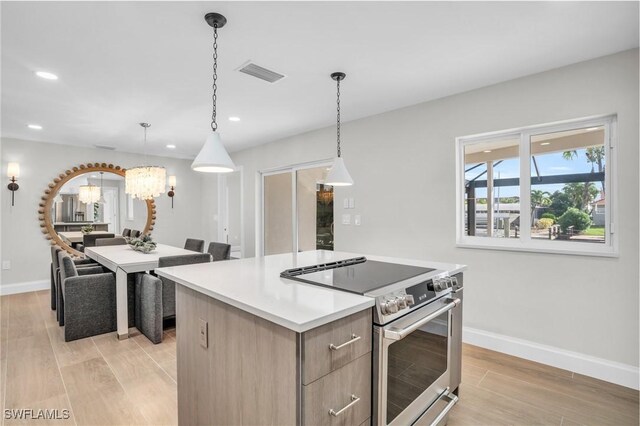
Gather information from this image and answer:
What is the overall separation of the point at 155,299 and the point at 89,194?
3526 millimetres

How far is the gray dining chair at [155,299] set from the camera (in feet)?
9.82

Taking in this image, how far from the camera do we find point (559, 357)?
255cm

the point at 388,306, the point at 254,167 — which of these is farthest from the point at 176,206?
the point at 388,306

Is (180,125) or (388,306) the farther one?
(180,125)

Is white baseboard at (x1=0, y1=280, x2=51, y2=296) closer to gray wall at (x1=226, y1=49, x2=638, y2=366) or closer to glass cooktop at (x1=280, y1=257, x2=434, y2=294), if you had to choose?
gray wall at (x1=226, y1=49, x2=638, y2=366)

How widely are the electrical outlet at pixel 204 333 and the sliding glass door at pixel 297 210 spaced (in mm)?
2880

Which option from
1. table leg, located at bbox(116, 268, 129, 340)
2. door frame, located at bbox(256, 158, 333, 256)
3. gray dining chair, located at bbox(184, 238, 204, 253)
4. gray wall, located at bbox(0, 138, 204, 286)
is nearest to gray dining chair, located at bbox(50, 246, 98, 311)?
table leg, located at bbox(116, 268, 129, 340)

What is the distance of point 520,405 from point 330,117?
318cm

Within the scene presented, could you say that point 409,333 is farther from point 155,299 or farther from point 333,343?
point 155,299

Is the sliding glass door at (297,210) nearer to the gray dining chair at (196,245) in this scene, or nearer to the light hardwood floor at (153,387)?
the gray dining chair at (196,245)

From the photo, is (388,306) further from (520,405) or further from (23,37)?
(23,37)

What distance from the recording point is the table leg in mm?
3084

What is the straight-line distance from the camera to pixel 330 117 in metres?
3.87

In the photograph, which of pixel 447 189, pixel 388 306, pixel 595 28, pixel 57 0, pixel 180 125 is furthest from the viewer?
pixel 180 125
